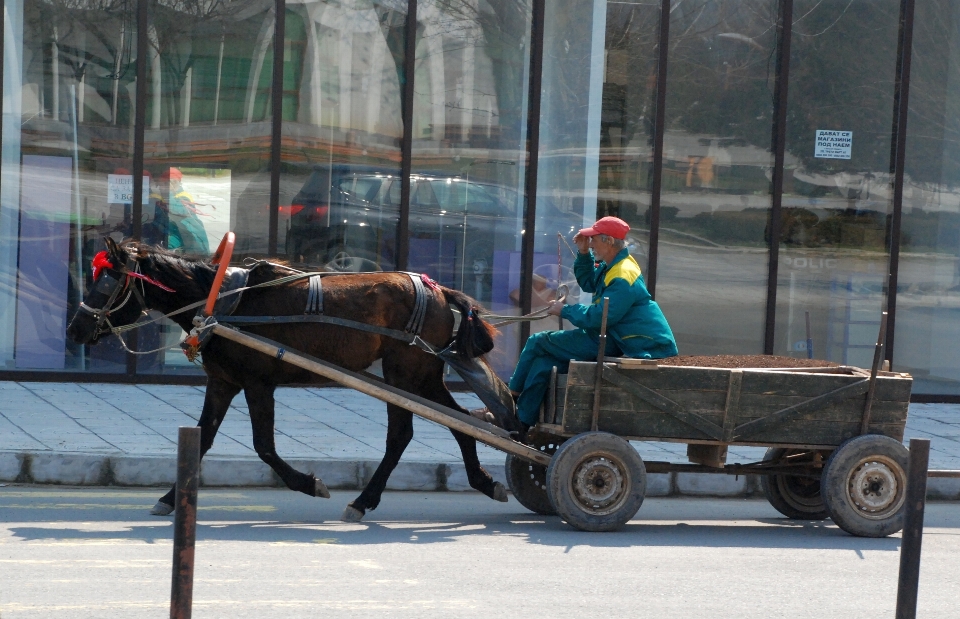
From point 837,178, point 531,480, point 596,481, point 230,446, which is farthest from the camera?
point 837,178

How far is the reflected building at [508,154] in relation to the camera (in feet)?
37.3

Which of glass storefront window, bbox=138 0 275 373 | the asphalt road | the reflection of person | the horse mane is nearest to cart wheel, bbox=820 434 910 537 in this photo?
the asphalt road

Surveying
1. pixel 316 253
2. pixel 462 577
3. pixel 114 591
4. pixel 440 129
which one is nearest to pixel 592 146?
pixel 440 129

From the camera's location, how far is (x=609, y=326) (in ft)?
22.3

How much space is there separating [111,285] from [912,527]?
4341mm

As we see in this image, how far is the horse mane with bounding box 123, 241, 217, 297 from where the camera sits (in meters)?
6.71

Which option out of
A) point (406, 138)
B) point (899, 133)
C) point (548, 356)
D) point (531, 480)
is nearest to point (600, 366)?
point (548, 356)

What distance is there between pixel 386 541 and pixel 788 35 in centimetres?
782

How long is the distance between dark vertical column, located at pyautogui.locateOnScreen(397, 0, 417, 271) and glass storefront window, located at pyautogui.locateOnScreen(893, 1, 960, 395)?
5048mm

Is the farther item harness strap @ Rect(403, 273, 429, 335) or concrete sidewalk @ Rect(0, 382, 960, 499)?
concrete sidewalk @ Rect(0, 382, 960, 499)

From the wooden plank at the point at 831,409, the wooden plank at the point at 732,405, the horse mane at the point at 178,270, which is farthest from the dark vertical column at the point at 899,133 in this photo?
the horse mane at the point at 178,270

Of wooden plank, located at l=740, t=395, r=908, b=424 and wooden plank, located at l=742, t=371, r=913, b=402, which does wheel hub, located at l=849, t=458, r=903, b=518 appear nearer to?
wooden plank, located at l=740, t=395, r=908, b=424

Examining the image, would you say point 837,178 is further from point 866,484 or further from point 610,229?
point 610,229

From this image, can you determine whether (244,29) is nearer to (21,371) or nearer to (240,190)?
(240,190)
